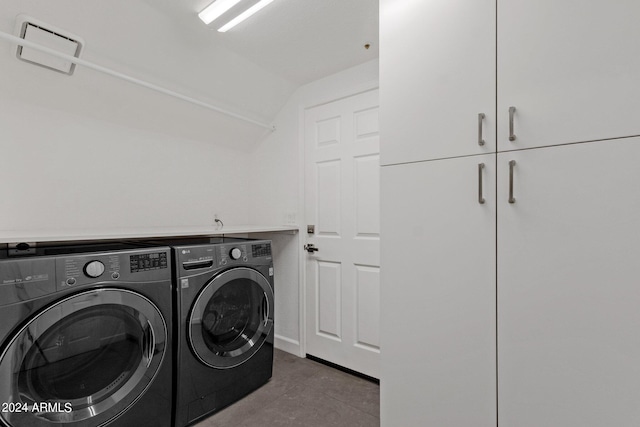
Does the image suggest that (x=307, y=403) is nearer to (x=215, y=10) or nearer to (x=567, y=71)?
(x=567, y=71)

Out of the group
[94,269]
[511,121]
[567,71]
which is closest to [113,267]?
[94,269]

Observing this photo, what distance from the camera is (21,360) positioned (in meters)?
1.23

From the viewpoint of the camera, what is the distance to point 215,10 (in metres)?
1.67

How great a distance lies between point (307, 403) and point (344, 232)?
1.21 meters

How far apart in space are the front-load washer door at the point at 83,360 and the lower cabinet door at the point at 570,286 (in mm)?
1643

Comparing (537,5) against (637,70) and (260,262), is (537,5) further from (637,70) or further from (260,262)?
(260,262)

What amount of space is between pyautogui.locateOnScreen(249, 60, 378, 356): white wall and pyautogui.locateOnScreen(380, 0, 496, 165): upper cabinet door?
3.77 feet

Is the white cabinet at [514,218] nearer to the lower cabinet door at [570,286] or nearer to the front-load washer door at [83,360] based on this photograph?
the lower cabinet door at [570,286]

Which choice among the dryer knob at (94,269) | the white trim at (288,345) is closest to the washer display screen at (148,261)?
the dryer knob at (94,269)

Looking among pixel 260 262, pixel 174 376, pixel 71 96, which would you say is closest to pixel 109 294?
pixel 174 376

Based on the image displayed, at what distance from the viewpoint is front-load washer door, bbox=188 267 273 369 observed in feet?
5.91

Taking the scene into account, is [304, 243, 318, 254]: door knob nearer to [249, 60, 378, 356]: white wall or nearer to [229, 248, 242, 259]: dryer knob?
[249, 60, 378, 356]: white wall

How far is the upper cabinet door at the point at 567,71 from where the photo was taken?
926 mm

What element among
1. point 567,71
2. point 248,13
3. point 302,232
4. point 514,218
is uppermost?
point 248,13
